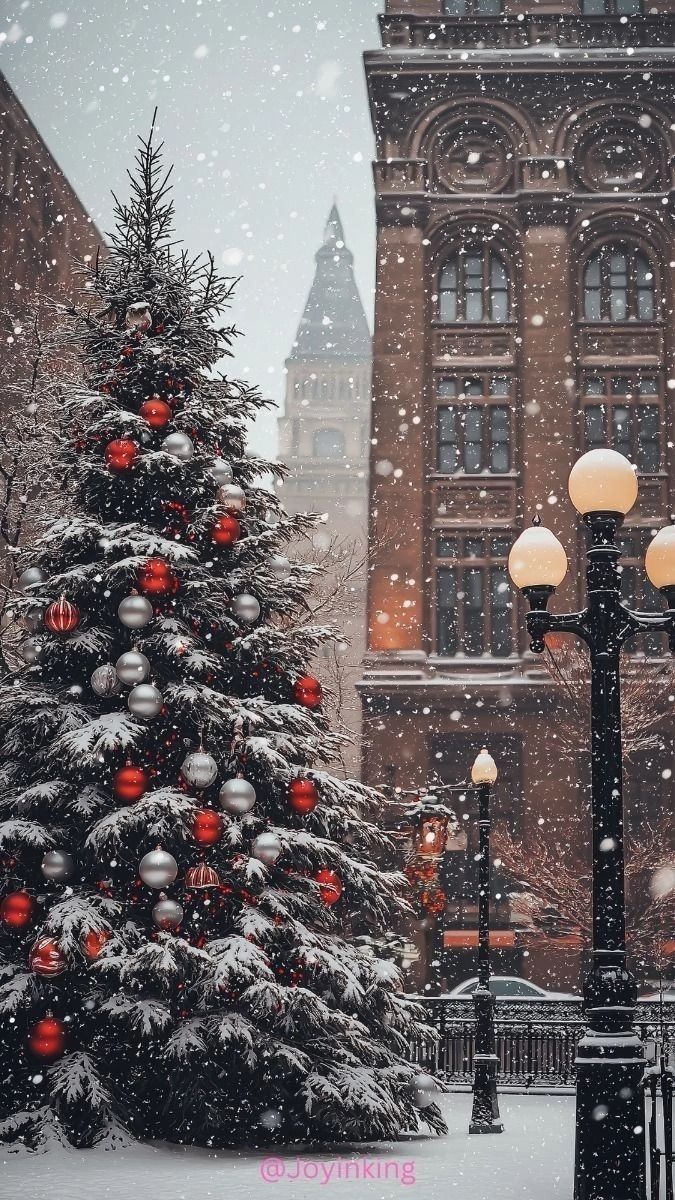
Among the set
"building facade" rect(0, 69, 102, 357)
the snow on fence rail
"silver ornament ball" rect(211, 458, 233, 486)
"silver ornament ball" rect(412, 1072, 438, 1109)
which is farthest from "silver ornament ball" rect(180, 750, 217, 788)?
"building facade" rect(0, 69, 102, 357)

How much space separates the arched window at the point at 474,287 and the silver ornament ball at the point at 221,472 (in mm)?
26658

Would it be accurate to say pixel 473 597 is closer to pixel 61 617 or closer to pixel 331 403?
pixel 61 617

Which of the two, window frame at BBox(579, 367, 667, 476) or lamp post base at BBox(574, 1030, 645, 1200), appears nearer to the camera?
lamp post base at BBox(574, 1030, 645, 1200)

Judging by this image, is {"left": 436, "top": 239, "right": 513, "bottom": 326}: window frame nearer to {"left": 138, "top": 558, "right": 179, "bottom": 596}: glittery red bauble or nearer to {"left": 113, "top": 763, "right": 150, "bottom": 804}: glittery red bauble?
{"left": 138, "top": 558, "right": 179, "bottom": 596}: glittery red bauble

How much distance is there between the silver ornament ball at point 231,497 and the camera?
11.9 m

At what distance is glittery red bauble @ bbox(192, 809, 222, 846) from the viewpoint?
10750mm

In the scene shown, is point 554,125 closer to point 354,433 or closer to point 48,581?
point 48,581

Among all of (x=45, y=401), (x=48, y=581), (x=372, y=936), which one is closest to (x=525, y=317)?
(x=45, y=401)

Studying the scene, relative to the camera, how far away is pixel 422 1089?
40.7ft

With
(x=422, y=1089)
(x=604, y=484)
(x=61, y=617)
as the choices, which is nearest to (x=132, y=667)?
(x=61, y=617)

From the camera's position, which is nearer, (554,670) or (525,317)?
(554,670)

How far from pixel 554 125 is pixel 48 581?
101 ft

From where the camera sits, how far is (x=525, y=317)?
3662 centimetres

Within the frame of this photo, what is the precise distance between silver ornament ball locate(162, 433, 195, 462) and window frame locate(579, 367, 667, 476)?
25769mm
